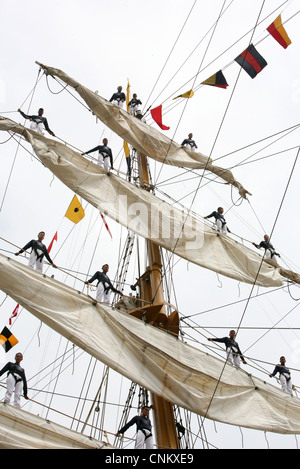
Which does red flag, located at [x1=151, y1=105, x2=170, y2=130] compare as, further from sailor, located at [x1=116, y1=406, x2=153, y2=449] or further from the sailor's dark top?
sailor, located at [x1=116, y1=406, x2=153, y2=449]

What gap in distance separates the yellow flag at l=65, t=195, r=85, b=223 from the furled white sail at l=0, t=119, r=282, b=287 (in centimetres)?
20

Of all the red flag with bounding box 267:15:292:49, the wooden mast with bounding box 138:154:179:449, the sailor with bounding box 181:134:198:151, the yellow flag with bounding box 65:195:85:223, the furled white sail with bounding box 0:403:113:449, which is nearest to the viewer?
the furled white sail with bounding box 0:403:113:449

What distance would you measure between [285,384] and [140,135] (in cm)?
641

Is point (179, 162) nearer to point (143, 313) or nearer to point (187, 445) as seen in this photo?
point (143, 313)

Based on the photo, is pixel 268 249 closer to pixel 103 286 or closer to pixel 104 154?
pixel 104 154

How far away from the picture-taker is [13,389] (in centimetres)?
639

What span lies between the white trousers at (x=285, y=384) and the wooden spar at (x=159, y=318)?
6.82ft

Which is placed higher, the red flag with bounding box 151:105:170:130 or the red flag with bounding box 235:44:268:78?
the red flag with bounding box 151:105:170:130

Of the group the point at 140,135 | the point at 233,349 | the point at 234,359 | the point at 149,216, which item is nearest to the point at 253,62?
the point at 149,216

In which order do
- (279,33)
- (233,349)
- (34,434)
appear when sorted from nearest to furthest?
(34,434), (279,33), (233,349)

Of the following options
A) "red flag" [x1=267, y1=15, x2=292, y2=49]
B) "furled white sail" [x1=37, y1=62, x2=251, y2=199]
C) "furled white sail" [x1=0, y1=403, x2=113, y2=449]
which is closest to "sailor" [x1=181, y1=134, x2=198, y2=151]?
"furled white sail" [x1=37, y1=62, x2=251, y2=199]

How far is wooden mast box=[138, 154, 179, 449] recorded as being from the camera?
271 inches

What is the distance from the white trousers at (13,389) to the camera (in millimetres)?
6301

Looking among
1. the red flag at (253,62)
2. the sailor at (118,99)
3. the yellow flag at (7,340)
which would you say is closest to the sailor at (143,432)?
the yellow flag at (7,340)
